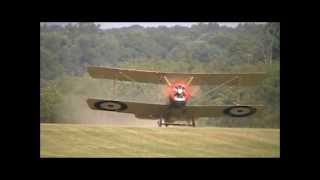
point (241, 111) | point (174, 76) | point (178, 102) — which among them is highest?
point (174, 76)

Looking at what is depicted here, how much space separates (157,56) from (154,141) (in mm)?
1074

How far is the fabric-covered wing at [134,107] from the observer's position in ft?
31.4

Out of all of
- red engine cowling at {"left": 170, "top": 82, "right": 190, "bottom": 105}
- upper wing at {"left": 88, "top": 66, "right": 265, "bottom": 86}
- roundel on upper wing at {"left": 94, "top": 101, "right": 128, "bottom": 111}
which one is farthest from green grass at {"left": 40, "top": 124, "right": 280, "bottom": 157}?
upper wing at {"left": 88, "top": 66, "right": 265, "bottom": 86}

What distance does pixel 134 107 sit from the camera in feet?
32.0

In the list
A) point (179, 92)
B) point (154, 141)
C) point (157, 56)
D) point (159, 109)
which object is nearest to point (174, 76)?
point (179, 92)

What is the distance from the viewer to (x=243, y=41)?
9.67 meters

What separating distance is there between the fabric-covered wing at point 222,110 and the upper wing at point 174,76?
1.00ft

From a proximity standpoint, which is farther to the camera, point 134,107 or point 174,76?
point 134,107

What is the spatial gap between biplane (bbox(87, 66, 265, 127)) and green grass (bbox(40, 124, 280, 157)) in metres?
0.18

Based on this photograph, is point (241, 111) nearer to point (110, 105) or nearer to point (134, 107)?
point (134, 107)

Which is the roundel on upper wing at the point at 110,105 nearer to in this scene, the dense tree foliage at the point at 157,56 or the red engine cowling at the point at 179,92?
the dense tree foliage at the point at 157,56

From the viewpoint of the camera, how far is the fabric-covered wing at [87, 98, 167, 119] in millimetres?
9586
